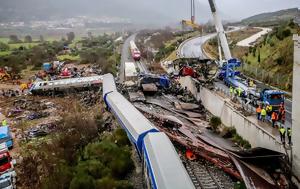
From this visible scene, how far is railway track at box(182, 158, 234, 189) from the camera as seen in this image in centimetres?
1995

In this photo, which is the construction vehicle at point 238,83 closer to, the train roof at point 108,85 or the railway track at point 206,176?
the railway track at point 206,176

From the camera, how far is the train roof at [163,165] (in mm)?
13969

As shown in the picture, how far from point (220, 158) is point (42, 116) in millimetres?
25040

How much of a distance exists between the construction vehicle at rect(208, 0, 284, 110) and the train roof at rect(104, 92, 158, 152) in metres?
9.15

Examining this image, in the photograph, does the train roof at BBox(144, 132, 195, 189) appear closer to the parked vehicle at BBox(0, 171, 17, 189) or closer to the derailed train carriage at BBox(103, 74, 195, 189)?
the derailed train carriage at BBox(103, 74, 195, 189)

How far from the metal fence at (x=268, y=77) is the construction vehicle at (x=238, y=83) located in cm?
258

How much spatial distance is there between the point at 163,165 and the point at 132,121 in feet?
25.6

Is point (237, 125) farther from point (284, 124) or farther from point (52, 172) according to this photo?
point (52, 172)

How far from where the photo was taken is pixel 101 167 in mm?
22469

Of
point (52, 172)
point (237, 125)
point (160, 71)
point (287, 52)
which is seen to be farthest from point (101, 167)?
point (160, 71)


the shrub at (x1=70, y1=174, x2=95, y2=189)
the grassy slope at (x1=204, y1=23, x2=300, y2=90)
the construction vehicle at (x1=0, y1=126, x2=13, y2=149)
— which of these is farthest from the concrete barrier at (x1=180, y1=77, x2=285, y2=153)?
the construction vehicle at (x1=0, y1=126, x2=13, y2=149)

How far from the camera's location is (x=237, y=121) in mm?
27344

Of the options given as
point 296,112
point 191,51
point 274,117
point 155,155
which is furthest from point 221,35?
point 191,51

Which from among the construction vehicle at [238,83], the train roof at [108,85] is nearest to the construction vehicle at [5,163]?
the train roof at [108,85]
